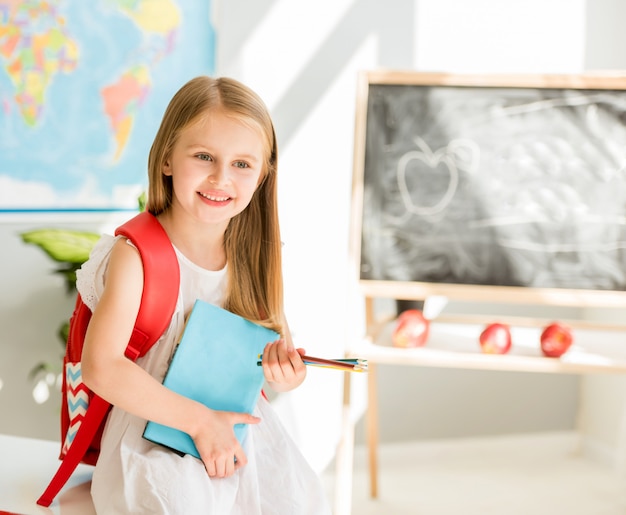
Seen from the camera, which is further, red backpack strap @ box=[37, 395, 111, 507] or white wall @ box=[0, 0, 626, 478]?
white wall @ box=[0, 0, 626, 478]

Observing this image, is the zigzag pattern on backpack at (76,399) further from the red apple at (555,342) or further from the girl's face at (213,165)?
the red apple at (555,342)

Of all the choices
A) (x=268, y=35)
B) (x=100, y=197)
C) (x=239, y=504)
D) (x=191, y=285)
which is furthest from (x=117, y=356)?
(x=268, y=35)

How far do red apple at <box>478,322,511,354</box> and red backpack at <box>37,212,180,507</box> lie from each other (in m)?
0.83

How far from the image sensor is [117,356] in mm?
1056

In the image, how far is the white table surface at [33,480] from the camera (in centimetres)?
113

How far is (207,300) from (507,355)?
0.78 metres

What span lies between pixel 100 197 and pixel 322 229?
658 mm

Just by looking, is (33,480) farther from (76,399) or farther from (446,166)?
(446,166)

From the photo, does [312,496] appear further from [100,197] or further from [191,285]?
[100,197]

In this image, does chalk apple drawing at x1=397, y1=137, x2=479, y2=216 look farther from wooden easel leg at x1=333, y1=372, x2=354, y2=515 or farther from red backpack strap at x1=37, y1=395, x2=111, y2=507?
red backpack strap at x1=37, y1=395, x2=111, y2=507

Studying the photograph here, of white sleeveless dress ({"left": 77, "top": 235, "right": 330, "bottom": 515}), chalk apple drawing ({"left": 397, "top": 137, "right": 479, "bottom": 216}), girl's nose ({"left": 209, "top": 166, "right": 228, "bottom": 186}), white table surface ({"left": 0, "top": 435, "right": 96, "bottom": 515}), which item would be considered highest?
chalk apple drawing ({"left": 397, "top": 137, "right": 479, "bottom": 216})

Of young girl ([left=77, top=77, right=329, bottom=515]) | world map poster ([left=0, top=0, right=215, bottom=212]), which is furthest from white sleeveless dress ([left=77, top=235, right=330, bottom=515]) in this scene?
world map poster ([left=0, top=0, right=215, bottom=212])

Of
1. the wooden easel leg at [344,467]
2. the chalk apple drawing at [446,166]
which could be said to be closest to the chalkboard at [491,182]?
the chalk apple drawing at [446,166]

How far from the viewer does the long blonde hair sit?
3.78 ft
